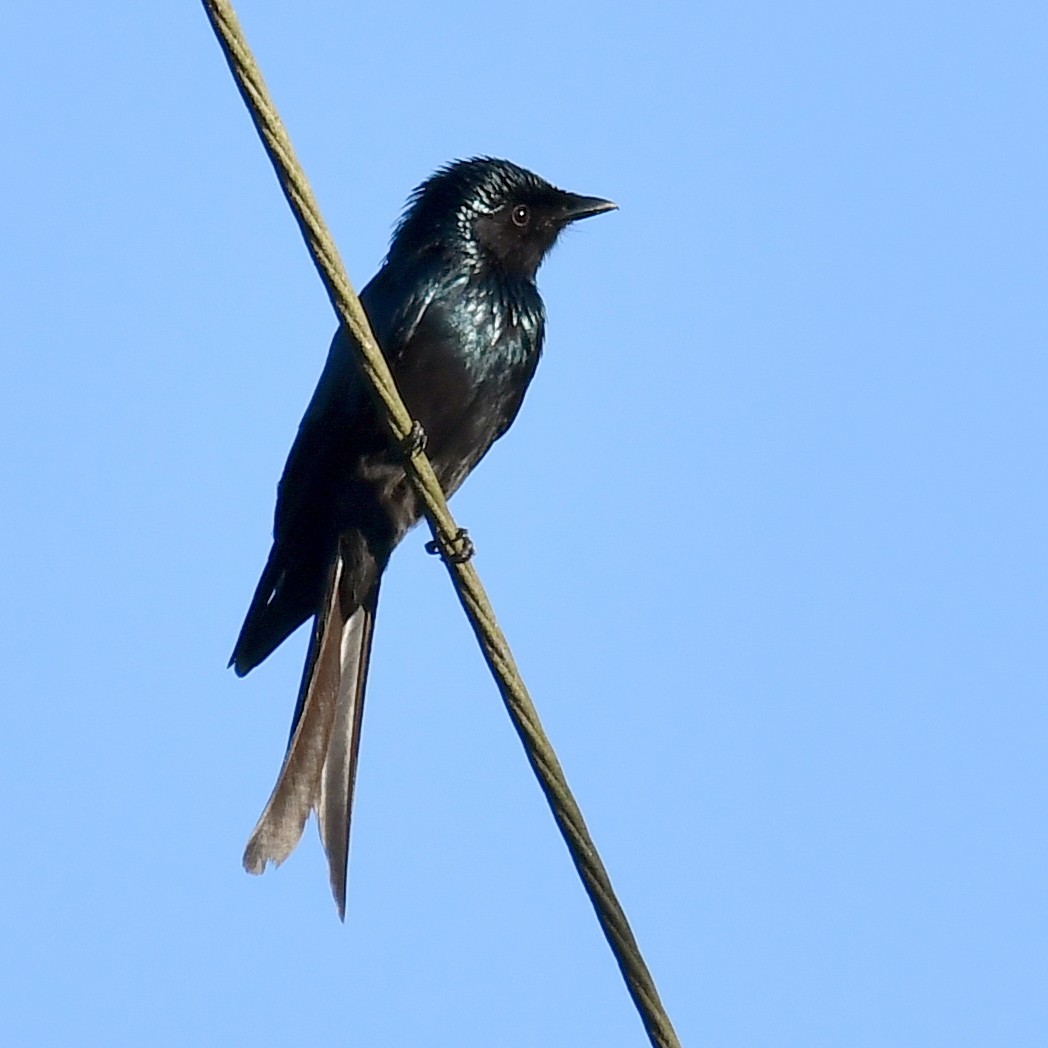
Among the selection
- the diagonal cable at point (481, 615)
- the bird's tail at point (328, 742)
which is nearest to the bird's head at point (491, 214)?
the bird's tail at point (328, 742)

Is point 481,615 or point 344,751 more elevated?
point 344,751

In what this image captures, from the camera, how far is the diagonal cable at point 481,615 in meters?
2.74

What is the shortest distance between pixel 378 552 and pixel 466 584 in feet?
6.31

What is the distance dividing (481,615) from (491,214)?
258 cm

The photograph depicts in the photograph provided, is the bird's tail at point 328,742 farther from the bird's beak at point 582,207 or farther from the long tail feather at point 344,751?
the bird's beak at point 582,207

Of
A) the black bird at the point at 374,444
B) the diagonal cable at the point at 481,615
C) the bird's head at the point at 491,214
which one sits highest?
the bird's head at the point at 491,214

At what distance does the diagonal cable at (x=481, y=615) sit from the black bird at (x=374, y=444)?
1597mm

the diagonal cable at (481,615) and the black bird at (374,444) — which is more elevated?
the black bird at (374,444)

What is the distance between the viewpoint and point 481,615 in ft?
10.3

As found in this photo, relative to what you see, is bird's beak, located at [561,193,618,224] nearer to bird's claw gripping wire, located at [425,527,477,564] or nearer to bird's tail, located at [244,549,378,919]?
bird's tail, located at [244,549,378,919]

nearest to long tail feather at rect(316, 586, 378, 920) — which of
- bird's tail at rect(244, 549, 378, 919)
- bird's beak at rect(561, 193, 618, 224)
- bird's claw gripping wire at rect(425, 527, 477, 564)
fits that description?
bird's tail at rect(244, 549, 378, 919)

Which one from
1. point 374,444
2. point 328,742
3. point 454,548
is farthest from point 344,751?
point 454,548

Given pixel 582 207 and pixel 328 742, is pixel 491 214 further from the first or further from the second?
pixel 328 742

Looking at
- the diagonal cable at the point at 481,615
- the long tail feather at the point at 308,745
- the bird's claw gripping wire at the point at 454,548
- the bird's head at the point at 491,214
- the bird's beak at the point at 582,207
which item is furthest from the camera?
the bird's beak at the point at 582,207
